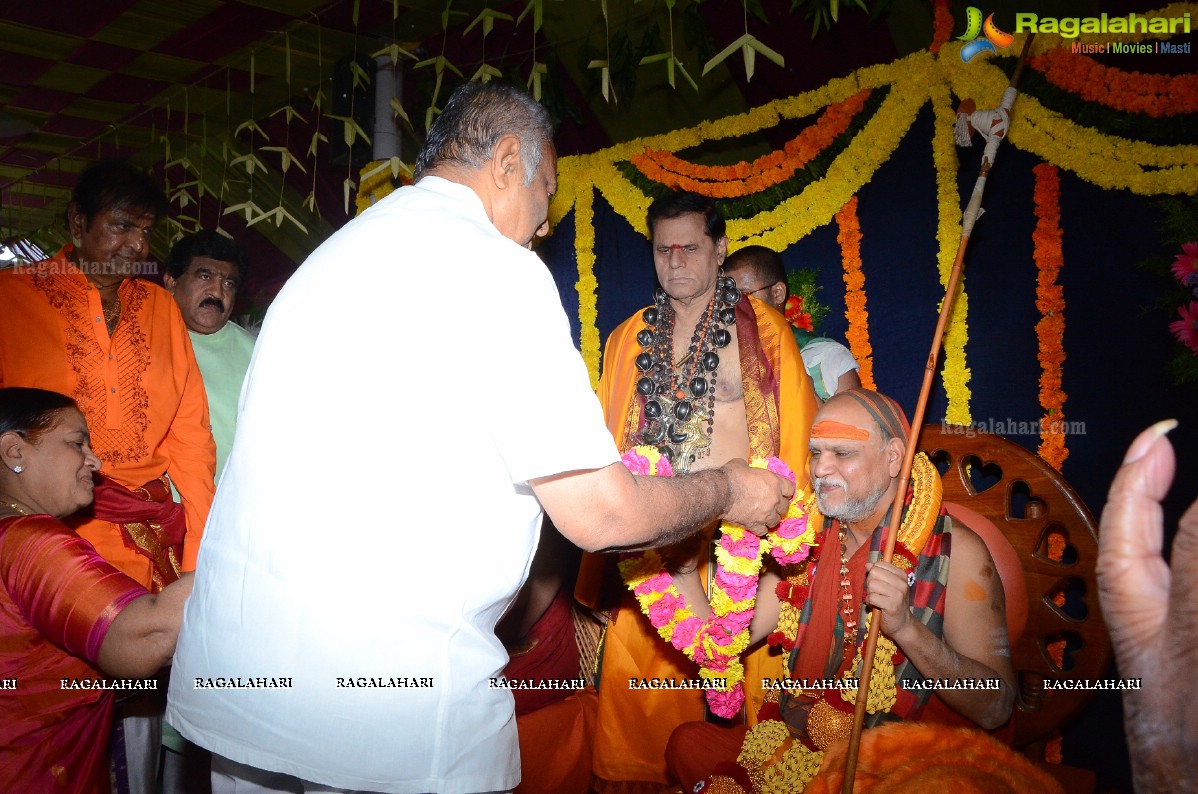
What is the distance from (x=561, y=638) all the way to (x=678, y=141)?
2886mm

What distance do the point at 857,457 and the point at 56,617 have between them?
2156mm

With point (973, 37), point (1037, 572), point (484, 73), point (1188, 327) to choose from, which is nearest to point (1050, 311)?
point (1188, 327)

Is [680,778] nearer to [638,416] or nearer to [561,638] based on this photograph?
[561,638]

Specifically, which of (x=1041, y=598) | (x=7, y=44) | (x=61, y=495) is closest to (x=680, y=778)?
(x=1041, y=598)

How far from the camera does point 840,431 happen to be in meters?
2.49

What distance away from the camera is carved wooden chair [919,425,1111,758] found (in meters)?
2.66

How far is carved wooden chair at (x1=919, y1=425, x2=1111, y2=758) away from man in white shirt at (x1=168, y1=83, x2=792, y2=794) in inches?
70.6

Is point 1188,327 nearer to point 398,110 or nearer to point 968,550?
point 968,550

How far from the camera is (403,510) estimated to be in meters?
1.32

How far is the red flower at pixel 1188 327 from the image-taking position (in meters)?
3.21

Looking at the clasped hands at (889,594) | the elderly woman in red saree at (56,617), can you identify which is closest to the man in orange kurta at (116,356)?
the elderly woman in red saree at (56,617)

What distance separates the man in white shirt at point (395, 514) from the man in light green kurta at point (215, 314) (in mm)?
3021

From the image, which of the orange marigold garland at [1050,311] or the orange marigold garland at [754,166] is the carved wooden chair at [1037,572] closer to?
the orange marigold garland at [1050,311]

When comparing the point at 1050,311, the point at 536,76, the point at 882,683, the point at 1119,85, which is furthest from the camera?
the point at 536,76
